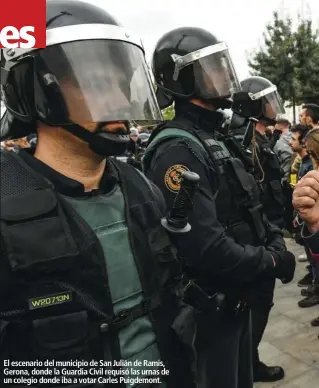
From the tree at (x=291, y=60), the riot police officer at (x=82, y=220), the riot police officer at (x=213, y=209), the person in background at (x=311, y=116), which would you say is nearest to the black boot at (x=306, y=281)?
the person in background at (x=311, y=116)

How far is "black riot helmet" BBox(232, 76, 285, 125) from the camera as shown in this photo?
3.70 meters

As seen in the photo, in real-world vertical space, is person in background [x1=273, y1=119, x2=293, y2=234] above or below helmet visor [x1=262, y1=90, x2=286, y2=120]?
below

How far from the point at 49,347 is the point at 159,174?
3.60ft

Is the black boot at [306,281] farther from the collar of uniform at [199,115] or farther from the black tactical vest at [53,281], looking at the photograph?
the black tactical vest at [53,281]

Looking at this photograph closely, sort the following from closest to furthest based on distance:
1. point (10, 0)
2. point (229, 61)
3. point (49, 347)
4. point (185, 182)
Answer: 1. point (49, 347)
2. point (185, 182)
3. point (10, 0)
4. point (229, 61)

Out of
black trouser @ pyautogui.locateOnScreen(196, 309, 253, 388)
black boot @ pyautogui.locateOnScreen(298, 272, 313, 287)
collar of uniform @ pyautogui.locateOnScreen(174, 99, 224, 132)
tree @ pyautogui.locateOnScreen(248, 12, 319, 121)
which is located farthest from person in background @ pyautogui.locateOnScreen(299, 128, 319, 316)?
tree @ pyautogui.locateOnScreen(248, 12, 319, 121)

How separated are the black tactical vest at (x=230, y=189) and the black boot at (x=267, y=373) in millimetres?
1346

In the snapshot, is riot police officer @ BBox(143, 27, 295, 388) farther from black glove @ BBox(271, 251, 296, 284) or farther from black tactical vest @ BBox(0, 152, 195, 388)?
black tactical vest @ BBox(0, 152, 195, 388)

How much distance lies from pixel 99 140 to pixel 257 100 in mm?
2737

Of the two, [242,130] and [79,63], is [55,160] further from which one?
[242,130]

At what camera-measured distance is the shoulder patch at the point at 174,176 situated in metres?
1.98

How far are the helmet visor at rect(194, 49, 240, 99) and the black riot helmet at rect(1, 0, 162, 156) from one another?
0.96 meters

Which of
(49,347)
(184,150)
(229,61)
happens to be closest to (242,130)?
(229,61)

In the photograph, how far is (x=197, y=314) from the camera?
6.98 ft
